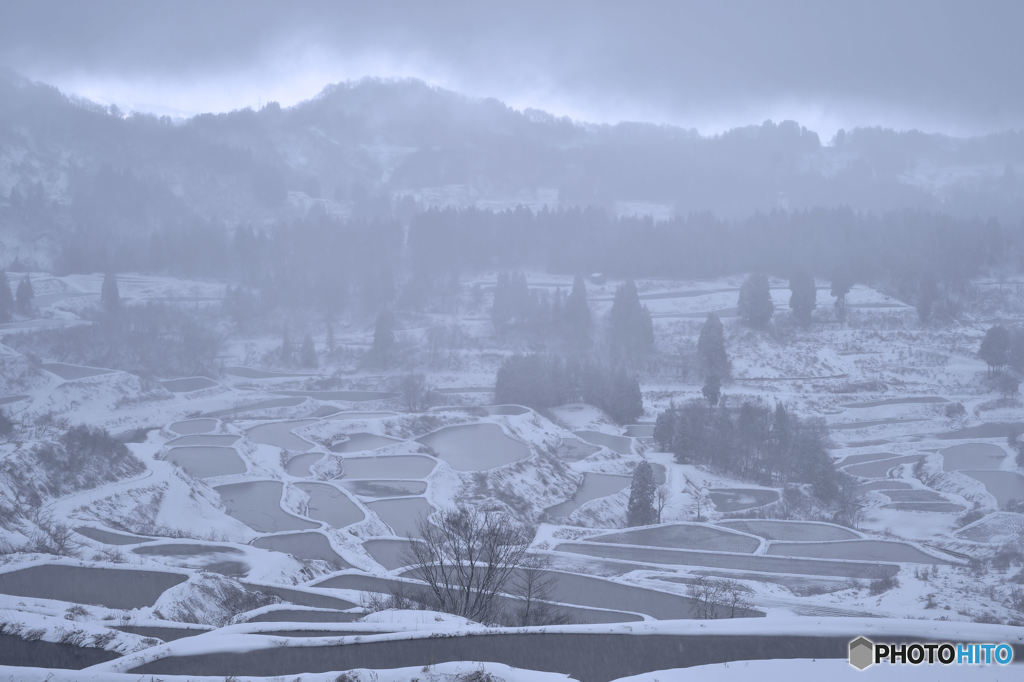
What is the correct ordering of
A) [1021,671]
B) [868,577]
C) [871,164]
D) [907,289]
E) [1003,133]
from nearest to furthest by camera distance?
[1021,671] → [868,577] → [907,289] → [871,164] → [1003,133]

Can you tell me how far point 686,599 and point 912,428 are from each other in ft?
85.1

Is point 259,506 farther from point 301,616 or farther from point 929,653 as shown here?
point 929,653

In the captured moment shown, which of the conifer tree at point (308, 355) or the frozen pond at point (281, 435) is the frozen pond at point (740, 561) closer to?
the frozen pond at point (281, 435)

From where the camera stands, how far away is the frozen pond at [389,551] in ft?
53.4

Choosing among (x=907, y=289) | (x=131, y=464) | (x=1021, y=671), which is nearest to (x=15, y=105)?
(x=131, y=464)

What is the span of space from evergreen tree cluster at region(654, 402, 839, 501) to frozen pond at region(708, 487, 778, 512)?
5.73ft

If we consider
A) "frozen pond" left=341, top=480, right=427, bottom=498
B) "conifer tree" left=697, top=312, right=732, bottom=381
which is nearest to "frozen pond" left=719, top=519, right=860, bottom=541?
"frozen pond" left=341, top=480, right=427, bottom=498

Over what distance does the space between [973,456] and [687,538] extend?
1608cm

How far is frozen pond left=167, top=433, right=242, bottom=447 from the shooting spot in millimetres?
27266

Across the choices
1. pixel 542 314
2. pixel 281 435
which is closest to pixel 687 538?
pixel 281 435

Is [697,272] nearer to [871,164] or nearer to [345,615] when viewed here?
[345,615]

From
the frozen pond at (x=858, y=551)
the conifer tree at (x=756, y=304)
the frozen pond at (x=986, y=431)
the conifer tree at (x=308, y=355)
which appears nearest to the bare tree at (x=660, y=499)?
the frozen pond at (x=858, y=551)

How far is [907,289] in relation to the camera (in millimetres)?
50938

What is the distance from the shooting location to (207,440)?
27875 mm
